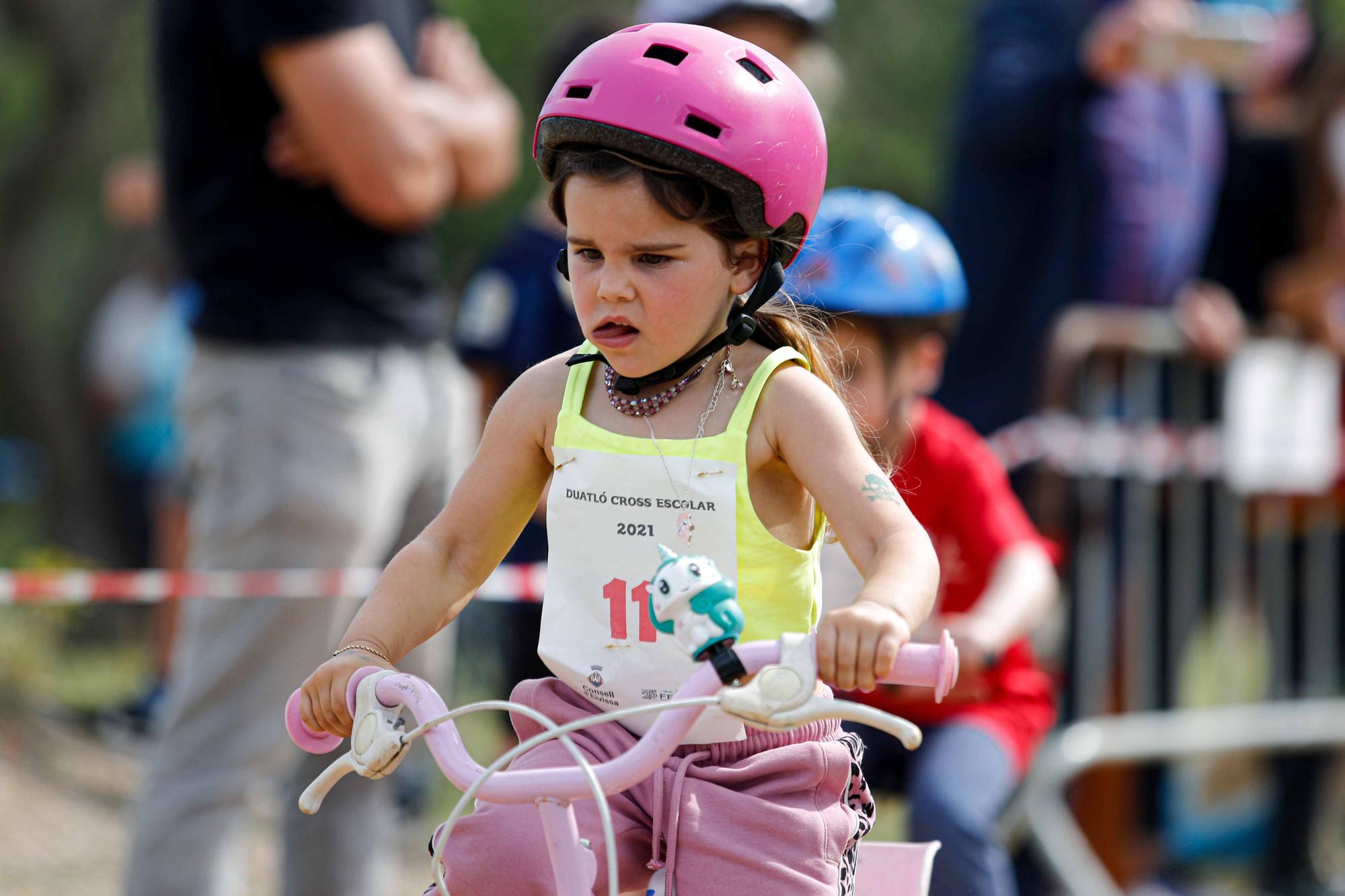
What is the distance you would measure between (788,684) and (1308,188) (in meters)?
5.56

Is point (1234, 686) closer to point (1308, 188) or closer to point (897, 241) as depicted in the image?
point (1308, 188)

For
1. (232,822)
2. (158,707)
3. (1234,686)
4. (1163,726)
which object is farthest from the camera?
(1234,686)

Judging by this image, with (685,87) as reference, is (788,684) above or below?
below

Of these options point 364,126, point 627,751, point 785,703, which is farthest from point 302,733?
point 364,126

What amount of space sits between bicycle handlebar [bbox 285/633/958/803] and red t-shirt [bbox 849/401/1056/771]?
1896 millimetres

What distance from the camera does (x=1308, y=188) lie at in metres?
6.90

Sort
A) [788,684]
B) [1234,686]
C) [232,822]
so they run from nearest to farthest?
1. [788,684]
2. [232,822]
3. [1234,686]

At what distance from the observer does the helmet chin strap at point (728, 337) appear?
101 inches

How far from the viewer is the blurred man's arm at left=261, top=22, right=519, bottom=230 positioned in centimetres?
409

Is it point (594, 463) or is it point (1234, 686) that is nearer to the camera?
point (594, 463)

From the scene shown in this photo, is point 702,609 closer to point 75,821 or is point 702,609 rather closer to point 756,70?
point 756,70

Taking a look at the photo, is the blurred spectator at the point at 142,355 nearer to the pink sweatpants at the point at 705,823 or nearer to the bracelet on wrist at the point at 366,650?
the bracelet on wrist at the point at 366,650

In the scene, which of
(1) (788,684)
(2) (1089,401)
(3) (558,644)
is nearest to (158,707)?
(2) (1089,401)

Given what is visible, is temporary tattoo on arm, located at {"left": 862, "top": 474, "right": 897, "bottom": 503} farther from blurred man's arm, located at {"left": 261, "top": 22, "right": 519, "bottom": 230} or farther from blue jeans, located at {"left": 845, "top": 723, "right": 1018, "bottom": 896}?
blurred man's arm, located at {"left": 261, "top": 22, "right": 519, "bottom": 230}
